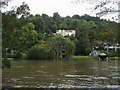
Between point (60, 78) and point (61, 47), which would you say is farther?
point (61, 47)

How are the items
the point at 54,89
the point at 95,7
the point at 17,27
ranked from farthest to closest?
the point at 54,89
the point at 17,27
the point at 95,7

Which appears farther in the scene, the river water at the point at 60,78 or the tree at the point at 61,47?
the tree at the point at 61,47

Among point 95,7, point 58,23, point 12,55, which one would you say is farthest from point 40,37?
point 95,7

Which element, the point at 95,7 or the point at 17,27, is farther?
the point at 17,27

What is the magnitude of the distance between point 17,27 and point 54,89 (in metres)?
3.98

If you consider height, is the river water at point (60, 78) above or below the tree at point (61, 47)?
below

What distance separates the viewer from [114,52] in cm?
778

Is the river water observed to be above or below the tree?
below

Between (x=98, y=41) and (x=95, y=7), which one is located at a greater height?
(x=95, y=7)

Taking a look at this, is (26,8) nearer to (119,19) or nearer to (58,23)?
(119,19)

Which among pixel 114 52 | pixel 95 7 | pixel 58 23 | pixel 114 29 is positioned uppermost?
pixel 58 23

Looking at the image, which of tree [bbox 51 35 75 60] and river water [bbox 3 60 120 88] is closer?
river water [bbox 3 60 120 88]

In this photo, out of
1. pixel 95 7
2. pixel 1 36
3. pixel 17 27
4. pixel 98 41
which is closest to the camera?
pixel 95 7

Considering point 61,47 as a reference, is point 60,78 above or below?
below
